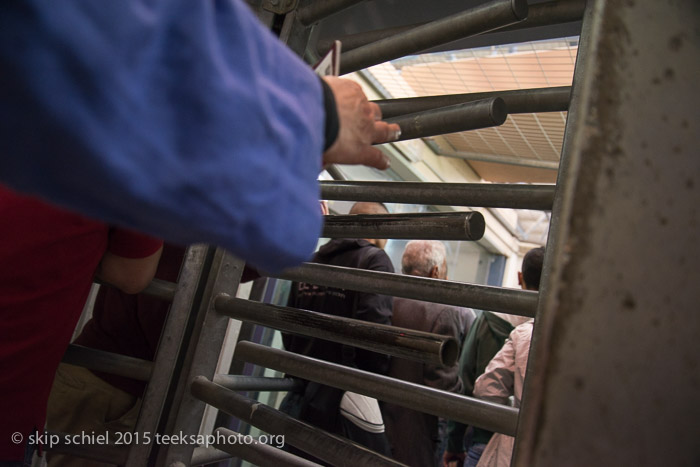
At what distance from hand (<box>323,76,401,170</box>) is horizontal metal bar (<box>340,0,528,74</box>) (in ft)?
1.22

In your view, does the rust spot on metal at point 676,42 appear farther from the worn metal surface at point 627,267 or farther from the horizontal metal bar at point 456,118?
the horizontal metal bar at point 456,118

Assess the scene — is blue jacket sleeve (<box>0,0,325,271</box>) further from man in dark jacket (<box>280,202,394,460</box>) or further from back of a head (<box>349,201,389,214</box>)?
back of a head (<box>349,201,389,214</box>)

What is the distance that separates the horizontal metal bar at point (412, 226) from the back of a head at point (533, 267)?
51.8 inches

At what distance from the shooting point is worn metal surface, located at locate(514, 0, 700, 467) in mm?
510

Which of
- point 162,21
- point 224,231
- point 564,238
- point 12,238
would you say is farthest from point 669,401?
point 12,238

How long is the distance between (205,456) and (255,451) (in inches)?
11.8

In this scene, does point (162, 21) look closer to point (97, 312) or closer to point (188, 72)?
point (188, 72)

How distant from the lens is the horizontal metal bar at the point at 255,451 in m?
0.95

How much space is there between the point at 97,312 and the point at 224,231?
4.54ft

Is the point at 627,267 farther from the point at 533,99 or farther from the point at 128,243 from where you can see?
the point at 128,243

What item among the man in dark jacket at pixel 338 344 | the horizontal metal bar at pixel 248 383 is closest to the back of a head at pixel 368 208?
the man in dark jacket at pixel 338 344

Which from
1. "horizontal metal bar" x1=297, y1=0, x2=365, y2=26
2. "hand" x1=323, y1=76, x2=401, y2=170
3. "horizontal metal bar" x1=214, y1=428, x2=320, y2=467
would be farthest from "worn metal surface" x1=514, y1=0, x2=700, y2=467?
"horizontal metal bar" x1=297, y1=0, x2=365, y2=26

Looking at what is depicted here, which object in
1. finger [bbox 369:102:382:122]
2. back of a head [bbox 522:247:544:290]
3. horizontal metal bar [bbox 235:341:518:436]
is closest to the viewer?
finger [bbox 369:102:382:122]

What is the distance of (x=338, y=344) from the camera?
2.03 metres
